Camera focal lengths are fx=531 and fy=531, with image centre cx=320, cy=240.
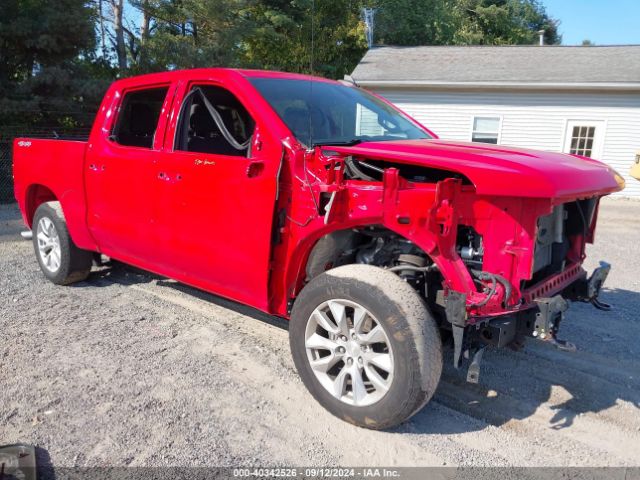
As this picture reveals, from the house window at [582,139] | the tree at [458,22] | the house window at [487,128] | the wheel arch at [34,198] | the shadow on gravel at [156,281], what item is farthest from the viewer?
the tree at [458,22]

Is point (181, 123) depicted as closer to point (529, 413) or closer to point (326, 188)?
point (326, 188)

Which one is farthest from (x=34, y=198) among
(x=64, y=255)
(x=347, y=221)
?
(x=347, y=221)

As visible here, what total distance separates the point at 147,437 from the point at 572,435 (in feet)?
7.80

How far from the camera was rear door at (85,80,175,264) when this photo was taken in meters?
4.17

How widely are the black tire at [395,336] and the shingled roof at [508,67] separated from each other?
1396 cm

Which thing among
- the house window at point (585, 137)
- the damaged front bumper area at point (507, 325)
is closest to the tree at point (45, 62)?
the damaged front bumper area at point (507, 325)

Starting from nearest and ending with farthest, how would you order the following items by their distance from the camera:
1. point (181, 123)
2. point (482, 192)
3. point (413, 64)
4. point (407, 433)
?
point (482, 192) → point (407, 433) → point (181, 123) → point (413, 64)

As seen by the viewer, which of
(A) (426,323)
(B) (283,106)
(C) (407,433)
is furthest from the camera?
(B) (283,106)

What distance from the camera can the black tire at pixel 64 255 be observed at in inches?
207

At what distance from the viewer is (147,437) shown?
2891mm

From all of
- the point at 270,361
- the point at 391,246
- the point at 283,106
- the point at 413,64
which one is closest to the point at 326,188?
the point at 391,246

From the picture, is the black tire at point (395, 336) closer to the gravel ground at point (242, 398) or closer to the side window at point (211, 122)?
the gravel ground at point (242, 398)

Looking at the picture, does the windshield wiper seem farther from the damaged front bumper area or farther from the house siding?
the house siding

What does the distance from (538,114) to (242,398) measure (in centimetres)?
1455
